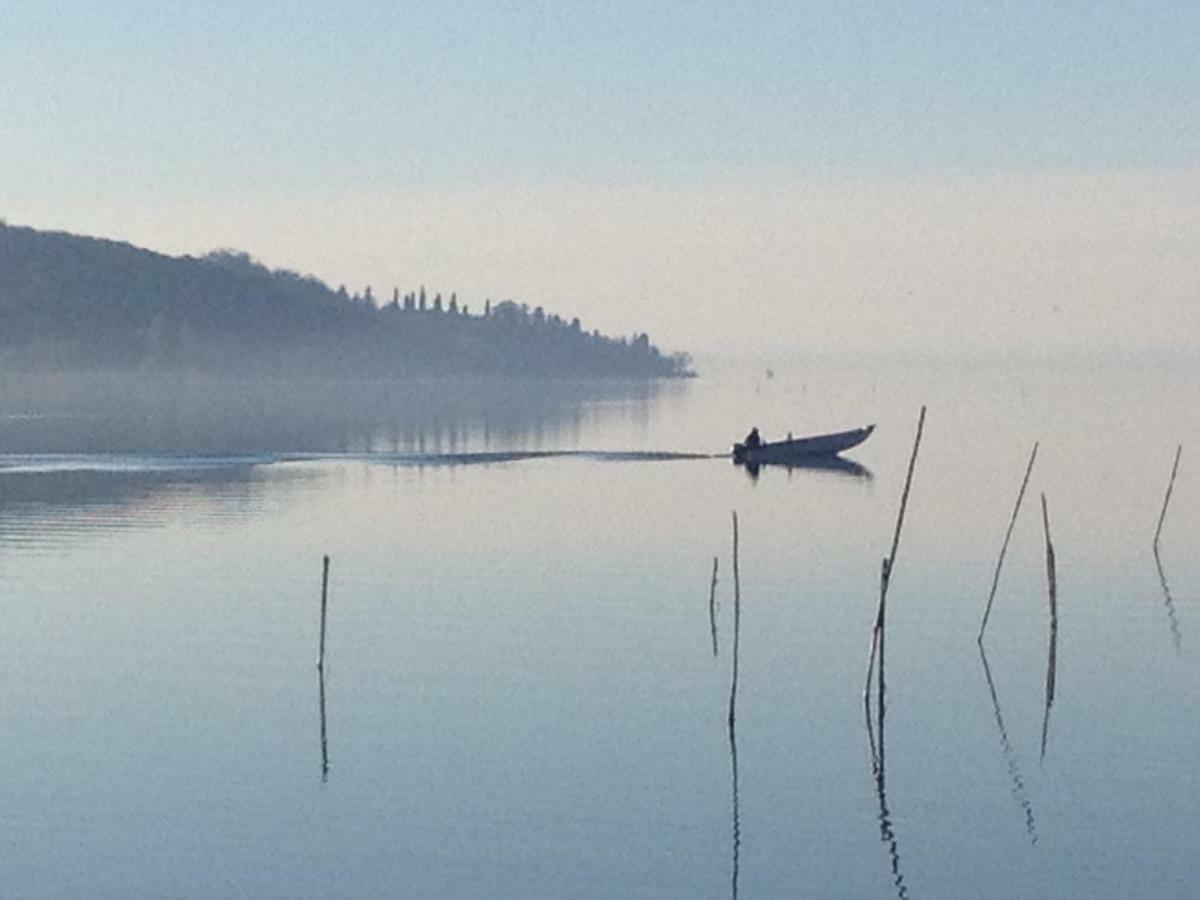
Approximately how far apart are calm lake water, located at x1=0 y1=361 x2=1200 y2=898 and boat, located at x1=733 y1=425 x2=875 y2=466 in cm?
1789

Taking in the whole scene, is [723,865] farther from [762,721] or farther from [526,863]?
[762,721]

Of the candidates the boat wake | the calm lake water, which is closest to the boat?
the boat wake

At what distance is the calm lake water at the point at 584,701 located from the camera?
66.9 feet

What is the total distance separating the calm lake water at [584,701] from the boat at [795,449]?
17.9 m

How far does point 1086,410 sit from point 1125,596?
12241cm

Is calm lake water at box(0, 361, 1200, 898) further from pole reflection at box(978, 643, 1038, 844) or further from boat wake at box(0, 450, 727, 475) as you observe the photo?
boat wake at box(0, 450, 727, 475)

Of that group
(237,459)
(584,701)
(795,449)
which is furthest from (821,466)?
(584,701)

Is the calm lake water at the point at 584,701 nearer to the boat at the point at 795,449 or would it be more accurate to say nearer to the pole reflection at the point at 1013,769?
the pole reflection at the point at 1013,769

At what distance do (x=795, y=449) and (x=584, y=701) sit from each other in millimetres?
56414

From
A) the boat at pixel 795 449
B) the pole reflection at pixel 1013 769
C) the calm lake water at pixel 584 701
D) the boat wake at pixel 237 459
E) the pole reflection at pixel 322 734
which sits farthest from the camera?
the boat at pixel 795 449

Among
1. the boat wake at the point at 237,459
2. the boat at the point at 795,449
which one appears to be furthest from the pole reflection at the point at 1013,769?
the boat wake at the point at 237,459

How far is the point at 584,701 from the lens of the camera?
28031 millimetres

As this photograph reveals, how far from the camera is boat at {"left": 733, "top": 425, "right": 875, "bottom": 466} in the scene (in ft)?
268

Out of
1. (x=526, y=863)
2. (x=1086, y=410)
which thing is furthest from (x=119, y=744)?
(x=1086, y=410)
